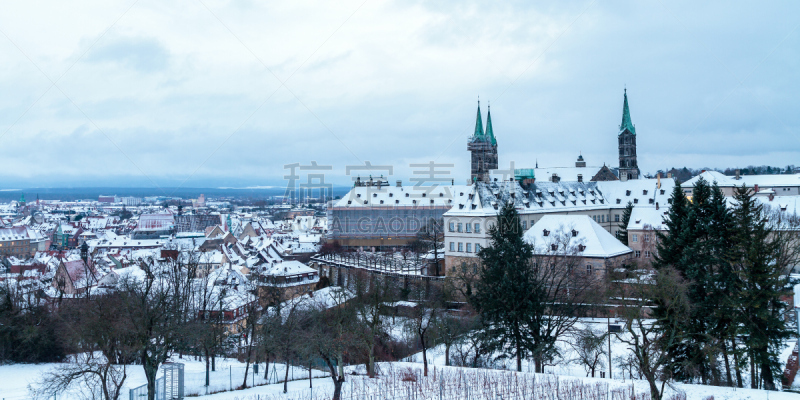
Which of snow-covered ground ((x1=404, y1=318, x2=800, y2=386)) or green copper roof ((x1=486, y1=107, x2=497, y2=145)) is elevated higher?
green copper roof ((x1=486, y1=107, x2=497, y2=145))

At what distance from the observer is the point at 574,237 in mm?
49406

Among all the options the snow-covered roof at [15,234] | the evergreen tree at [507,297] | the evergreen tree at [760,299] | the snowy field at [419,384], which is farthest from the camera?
the snow-covered roof at [15,234]

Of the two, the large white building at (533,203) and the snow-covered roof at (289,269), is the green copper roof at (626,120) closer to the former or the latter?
the large white building at (533,203)

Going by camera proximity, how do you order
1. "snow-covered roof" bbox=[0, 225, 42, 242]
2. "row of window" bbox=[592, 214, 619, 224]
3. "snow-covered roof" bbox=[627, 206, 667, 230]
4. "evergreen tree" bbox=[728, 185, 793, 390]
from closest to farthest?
"evergreen tree" bbox=[728, 185, 793, 390]
"snow-covered roof" bbox=[627, 206, 667, 230]
"row of window" bbox=[592, 214, 619, 224]
"snow-covered roof" bbox=[0, 225, 42, 242]

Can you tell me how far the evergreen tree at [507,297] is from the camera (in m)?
31.7

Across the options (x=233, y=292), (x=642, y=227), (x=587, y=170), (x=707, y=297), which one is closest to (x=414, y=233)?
(x=587, y=170)

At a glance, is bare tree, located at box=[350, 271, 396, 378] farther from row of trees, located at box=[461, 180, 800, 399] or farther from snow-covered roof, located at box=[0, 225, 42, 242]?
snow-covered roof, located at box=[0, 225, 42, 242]

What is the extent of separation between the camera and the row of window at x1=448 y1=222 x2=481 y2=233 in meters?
54.8

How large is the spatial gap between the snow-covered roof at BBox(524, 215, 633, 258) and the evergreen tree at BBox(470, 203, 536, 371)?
491 inches

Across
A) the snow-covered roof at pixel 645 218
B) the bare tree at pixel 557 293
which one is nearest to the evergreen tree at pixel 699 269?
the bare tree at pixel 557 293

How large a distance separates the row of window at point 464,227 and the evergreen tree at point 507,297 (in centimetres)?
1948

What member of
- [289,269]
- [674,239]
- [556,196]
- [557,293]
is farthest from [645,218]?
[289,269]

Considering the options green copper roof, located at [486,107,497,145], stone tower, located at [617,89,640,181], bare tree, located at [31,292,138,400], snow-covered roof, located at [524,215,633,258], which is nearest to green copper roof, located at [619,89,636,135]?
stone tower, located at [617,89,640,181]

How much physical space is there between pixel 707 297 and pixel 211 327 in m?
23.8
